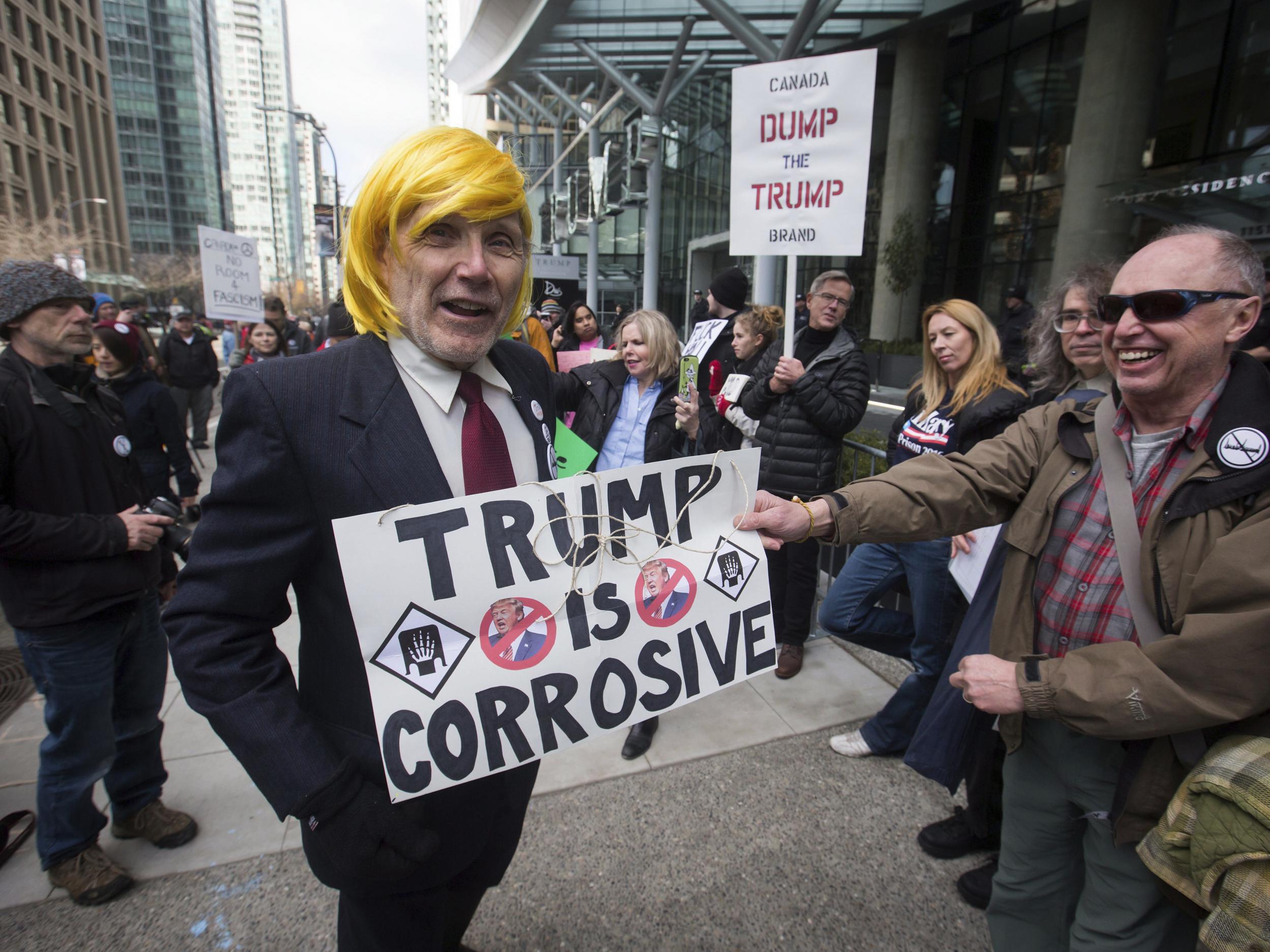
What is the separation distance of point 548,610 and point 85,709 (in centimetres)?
201

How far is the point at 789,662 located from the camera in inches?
161

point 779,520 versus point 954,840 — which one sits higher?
point 779,520

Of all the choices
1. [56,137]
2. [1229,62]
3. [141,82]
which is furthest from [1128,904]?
[141,82]

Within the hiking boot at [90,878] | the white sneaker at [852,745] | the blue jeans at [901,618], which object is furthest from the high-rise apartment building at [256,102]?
the white sneaker at [852,745]

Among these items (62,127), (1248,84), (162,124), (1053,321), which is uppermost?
(162,124)

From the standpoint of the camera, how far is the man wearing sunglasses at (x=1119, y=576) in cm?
142

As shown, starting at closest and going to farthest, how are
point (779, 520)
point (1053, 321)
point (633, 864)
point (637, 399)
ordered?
1. point (779, 520)
2. point (633, 864)
3. point (1053, 321)
4. point (637, 399)

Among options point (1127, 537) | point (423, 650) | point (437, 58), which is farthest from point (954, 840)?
point (437, 58)

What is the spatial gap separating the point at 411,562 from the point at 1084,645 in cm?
162

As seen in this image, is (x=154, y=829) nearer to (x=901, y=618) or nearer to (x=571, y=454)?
(x=571, y=454)

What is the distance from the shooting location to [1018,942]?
2.02 m

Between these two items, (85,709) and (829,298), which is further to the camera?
(829,298)

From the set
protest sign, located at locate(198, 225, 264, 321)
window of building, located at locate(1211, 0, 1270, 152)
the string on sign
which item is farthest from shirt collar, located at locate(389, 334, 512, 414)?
window of building, located at locate(1211, 0, 1270, 152)

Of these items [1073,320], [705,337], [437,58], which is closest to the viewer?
[1073,320]
